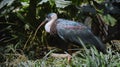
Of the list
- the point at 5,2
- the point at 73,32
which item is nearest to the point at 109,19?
the point at 73,32

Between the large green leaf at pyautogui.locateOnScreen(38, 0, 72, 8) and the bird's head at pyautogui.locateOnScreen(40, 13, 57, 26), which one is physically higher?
the large green leaf at pyautogui.locateOnScreen(38, 0, 72, 8)

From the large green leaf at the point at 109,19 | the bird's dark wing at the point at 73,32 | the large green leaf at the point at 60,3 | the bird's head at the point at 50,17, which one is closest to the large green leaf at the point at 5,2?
the large green leaf at the point at 60,3

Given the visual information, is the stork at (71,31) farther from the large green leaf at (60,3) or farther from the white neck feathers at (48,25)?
the large green leaf at (60,3)

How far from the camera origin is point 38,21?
8312 mm

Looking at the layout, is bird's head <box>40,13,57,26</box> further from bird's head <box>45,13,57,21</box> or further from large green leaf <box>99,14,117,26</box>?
large green leaf <box>99,14,117,26</box>

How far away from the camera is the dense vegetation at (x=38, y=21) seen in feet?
25.2

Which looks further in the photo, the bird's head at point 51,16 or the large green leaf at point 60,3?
the bird's head at point 51,16

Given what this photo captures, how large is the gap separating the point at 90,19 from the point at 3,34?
71.9 inches

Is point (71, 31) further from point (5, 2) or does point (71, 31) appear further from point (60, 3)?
point (5, 2)

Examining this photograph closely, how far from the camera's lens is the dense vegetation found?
7668 mm

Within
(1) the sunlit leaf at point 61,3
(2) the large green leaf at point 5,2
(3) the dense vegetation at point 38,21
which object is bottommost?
(3) the dense vegetation at point 38,21

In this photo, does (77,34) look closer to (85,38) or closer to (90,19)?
(85,38)

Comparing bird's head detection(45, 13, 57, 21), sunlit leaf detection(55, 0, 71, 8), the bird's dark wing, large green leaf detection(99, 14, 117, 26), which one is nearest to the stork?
the bird's dark wing

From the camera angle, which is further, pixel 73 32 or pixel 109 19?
pixel 109 19
